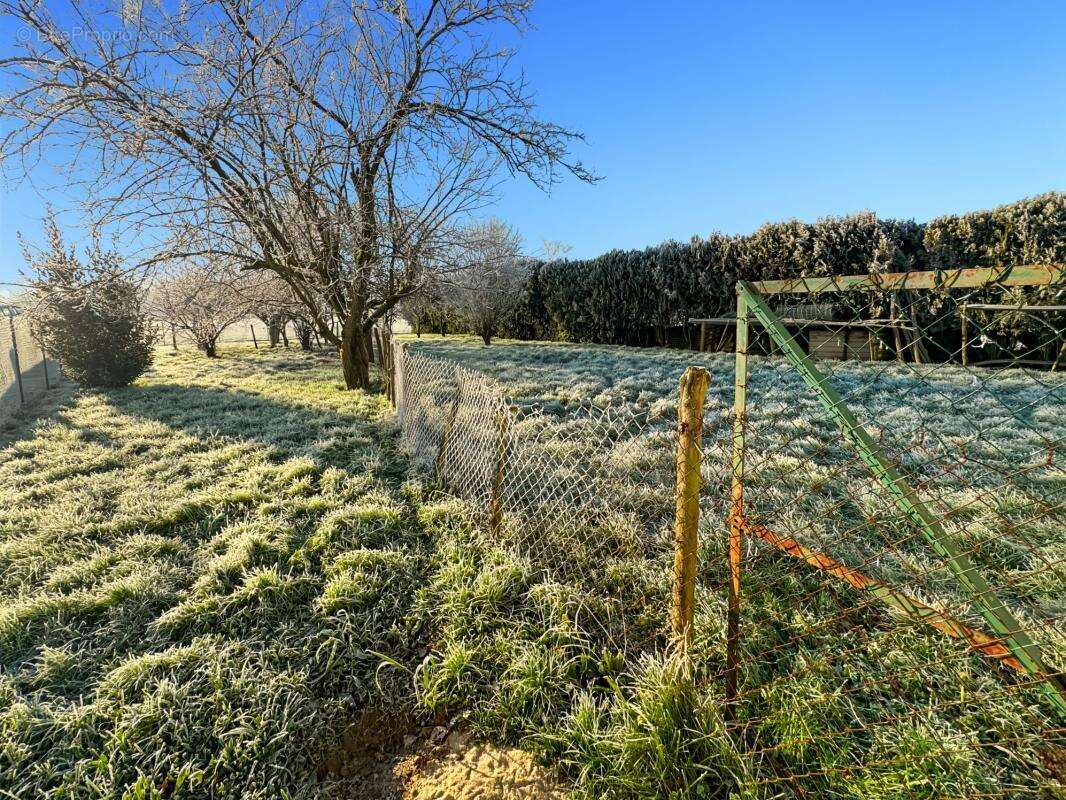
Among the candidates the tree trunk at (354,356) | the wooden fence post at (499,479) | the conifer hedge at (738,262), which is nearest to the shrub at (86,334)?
the tree trunk at (354,356)

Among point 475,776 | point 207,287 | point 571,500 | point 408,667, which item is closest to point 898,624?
point 571,500

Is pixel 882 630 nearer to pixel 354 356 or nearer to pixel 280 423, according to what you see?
pixel 280 423

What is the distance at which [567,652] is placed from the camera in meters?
2.27

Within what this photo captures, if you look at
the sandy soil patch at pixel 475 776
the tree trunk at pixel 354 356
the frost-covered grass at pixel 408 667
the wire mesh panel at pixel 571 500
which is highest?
the tree trunk at pixel 354 356

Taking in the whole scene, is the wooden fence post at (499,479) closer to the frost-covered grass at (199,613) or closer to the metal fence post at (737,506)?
the frost-covered grass at (199,613)

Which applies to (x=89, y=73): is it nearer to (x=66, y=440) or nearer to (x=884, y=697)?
(x=66, y=440)

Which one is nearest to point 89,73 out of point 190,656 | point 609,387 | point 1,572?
point 1,572

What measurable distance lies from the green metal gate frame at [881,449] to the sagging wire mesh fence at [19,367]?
10431mm

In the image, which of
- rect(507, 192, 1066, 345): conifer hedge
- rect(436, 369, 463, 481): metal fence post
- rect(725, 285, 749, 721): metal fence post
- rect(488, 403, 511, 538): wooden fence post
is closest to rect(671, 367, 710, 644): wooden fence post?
rect(725, 285, 749, 721): metal fence post

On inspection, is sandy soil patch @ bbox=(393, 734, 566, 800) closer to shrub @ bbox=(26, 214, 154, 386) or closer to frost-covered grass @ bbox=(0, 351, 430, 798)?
frost-covered grass @ bbox=(0, 351, 430, 798)

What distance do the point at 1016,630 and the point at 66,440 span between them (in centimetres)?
875

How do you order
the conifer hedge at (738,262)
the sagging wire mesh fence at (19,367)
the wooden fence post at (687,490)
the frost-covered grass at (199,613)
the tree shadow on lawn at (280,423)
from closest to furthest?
the wooden fence post at (687,490) → the frost-covered grass at (199,613) → the tree shadow on lawn at (280,423) → the sagging wire mesh fence at (19,367) → the conifer hedge at (738,262)

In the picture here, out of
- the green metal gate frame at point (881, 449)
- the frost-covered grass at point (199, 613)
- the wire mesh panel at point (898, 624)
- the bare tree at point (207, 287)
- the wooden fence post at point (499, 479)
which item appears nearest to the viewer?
the green metal gate frame at point (881, 449)

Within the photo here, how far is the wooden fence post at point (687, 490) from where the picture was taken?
5.72ft
